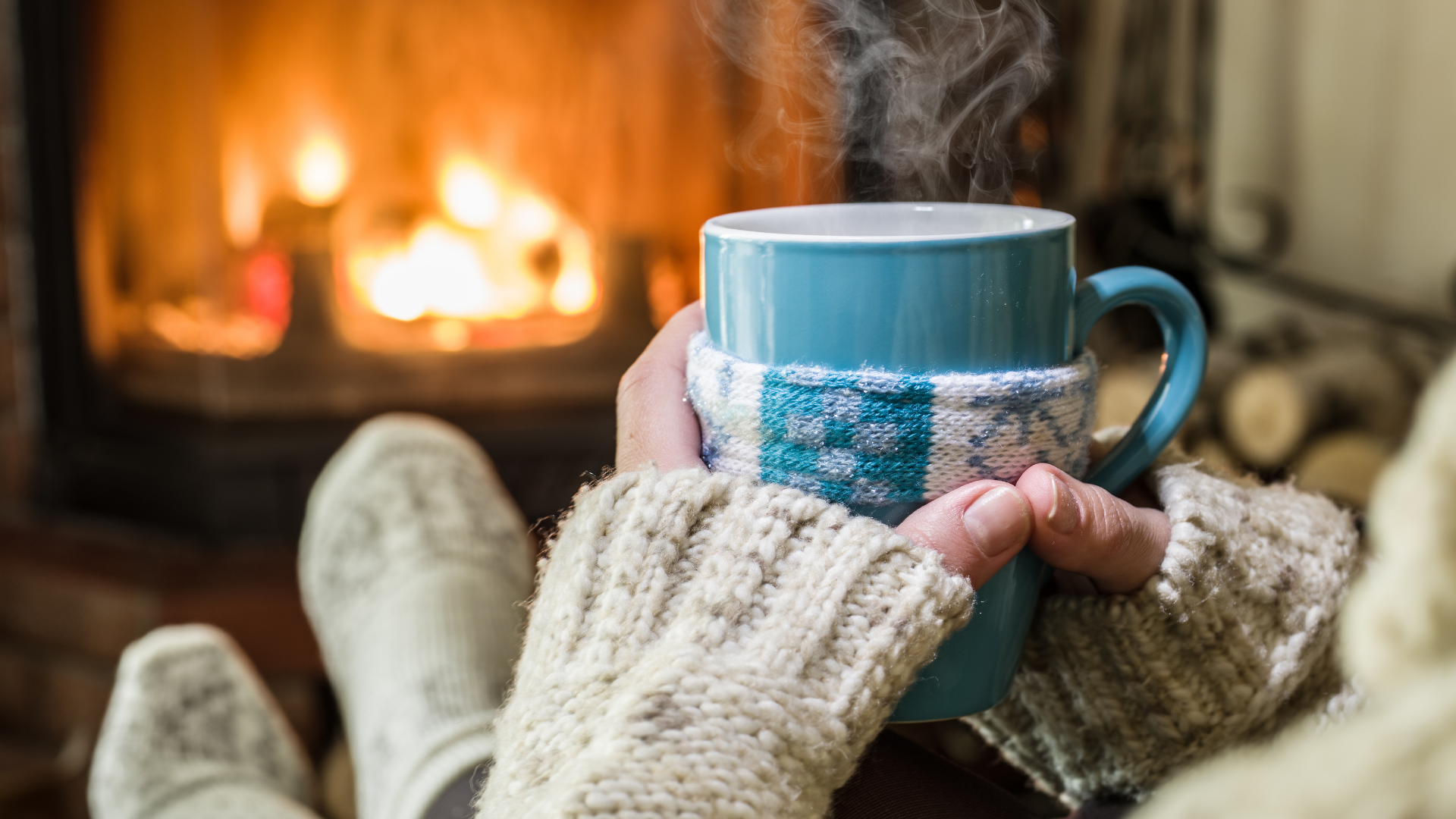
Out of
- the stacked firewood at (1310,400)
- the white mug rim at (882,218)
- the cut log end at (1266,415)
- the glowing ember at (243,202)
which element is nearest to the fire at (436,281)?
the glowing ember at (243,202)

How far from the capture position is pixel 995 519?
1.33 ft

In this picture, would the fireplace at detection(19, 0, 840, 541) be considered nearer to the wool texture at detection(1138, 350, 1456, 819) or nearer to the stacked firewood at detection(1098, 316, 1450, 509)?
the stacked firewood at detection(1098, 316, 1450, 509)

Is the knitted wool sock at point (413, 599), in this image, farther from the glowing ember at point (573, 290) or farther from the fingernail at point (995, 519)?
the glowing ember at point (573, 290)

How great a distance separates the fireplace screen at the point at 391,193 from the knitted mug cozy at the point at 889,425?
41.2 inches

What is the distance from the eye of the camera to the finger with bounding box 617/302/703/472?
46 cm

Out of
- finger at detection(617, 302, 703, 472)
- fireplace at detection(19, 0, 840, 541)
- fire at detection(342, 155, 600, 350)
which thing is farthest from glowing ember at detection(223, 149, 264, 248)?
finger at detection(617, 302, 703, 472)

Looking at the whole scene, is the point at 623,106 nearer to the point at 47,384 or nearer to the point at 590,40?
the point at 590,40

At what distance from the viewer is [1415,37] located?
1.42 m

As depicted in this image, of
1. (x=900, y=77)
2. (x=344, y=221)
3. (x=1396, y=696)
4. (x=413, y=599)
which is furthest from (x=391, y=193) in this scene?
(x=1396, y=696)

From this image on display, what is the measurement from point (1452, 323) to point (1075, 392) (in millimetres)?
1199

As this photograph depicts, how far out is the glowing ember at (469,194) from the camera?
1480 millimetres

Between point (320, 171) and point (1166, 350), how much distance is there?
1264 mm

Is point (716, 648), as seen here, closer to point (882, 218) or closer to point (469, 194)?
point (882, 218)

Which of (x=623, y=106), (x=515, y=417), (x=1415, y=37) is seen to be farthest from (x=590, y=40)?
(x=1415, y=37)
